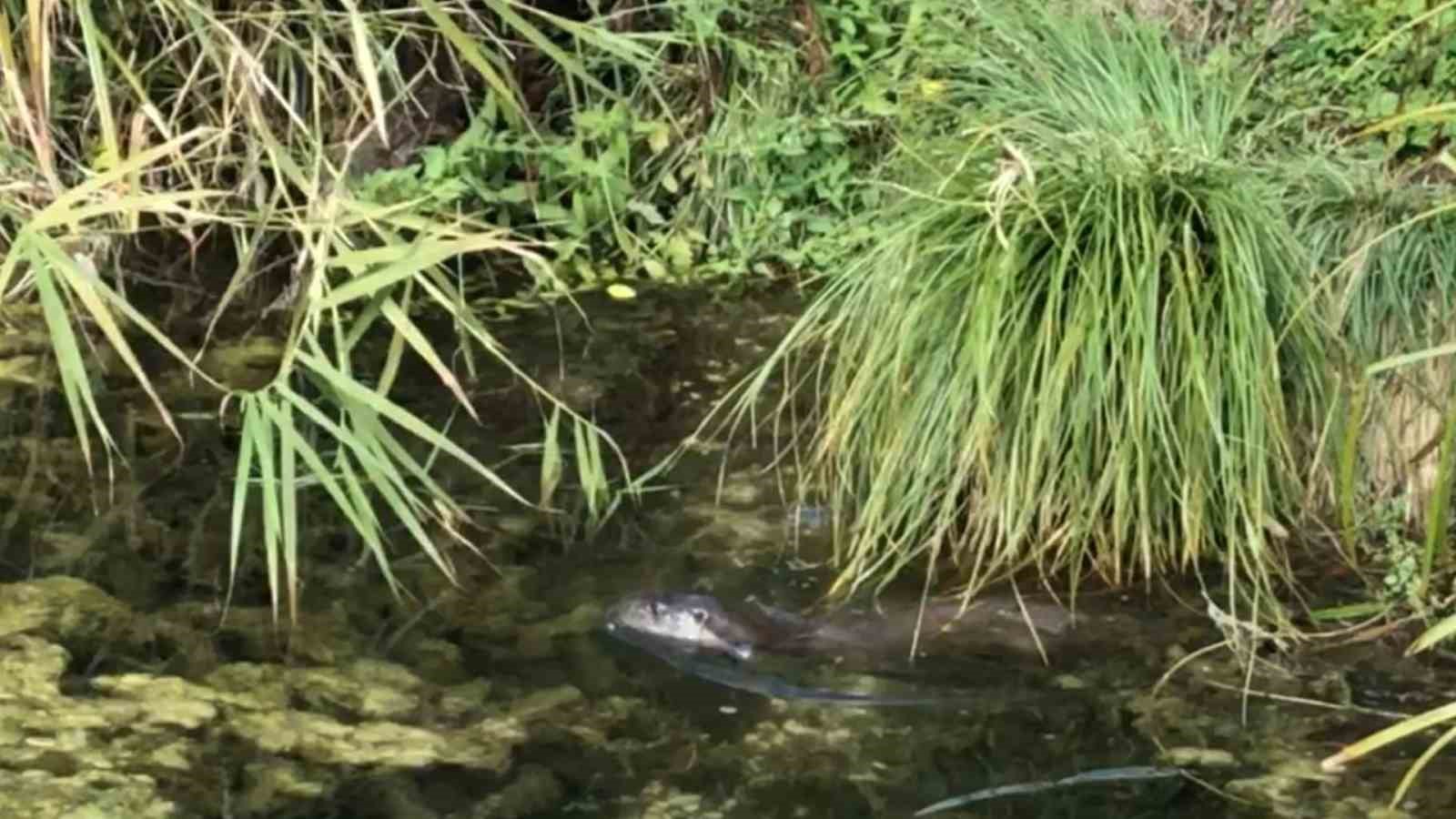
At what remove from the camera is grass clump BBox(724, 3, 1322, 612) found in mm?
3504

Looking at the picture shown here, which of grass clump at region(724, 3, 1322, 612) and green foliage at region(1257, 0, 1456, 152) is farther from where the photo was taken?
green foliage at region(1257, 0, 1456, 152)

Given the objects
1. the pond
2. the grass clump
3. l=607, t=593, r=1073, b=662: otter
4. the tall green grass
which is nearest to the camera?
the pond

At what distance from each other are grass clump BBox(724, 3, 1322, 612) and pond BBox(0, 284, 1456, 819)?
125 mm

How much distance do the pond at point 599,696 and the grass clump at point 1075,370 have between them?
12 centimetres

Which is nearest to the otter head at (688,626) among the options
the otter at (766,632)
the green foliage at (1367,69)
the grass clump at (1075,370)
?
the otter at (766,632)

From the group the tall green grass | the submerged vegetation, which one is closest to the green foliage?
the submerged vegetation

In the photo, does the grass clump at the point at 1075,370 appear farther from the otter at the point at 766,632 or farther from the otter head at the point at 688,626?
the otter head at the point at 688,626

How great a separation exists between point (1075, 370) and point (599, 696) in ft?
3.13

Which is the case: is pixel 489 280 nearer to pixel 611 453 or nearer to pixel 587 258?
pixel 587 258

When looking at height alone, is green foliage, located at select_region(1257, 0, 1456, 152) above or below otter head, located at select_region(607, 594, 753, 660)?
above

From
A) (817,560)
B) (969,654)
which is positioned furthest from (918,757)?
(817,560)

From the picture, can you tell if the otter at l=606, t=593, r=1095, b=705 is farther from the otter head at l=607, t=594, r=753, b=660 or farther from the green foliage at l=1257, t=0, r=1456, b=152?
the green foliage at l=1257, t=0, r=1456, b=152

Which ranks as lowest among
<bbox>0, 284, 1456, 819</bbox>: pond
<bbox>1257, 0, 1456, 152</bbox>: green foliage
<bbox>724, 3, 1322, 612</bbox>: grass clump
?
<bbox>0, 284, 1456, 819</bbox>: pond

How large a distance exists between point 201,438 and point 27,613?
78cm
